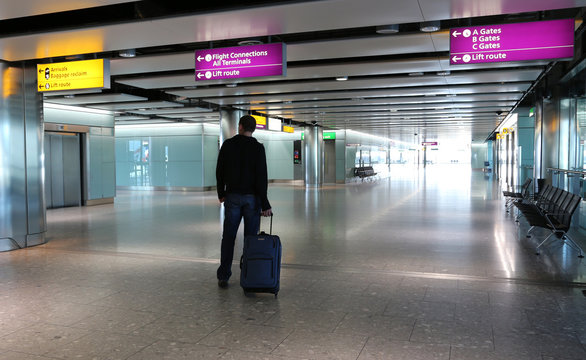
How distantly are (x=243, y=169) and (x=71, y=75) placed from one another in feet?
15.7

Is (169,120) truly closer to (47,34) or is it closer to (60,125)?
(60,125)

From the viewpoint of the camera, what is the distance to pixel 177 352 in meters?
3.50

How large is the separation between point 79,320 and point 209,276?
186 centimetres

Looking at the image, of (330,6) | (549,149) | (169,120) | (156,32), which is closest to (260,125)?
(169,120)

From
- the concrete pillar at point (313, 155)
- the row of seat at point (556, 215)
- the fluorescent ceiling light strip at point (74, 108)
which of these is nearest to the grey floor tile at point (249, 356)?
the row of seat at point (556, 215)

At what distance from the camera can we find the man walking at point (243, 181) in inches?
Result: 205

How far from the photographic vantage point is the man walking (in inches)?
205

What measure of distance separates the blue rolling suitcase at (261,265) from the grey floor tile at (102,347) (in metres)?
1.36

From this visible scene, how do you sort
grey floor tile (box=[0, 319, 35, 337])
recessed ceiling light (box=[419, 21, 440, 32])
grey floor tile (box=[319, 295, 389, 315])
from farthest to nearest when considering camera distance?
1. recessed ceiling light (box=[419, 21, 440, 32])
2. grey floor tile (box=[319, 295, 389, 315])
3. grey floor tile (box=[0, 319, 35, 337])

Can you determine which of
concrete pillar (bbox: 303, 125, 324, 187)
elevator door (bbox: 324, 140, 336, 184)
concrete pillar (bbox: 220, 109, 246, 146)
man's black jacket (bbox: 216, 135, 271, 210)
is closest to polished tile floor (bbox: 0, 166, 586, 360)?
man's black jacket (bbox: 216, 135, 271, 210)

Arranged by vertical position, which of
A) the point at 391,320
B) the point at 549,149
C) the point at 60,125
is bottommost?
the point at 391,320

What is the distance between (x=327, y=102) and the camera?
15.6 meters

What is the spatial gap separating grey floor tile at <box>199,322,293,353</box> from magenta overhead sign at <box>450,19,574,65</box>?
15.2 ft

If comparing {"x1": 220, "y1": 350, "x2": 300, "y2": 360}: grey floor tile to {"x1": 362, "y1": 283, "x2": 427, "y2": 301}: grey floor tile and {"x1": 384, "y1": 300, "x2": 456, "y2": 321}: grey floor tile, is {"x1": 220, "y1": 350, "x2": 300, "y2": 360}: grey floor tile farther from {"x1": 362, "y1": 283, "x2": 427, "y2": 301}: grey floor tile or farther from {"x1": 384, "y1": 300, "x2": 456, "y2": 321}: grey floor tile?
{"x1": 362, "y1": 283, "x2": 427, "y2": 301}: grey floor tile
